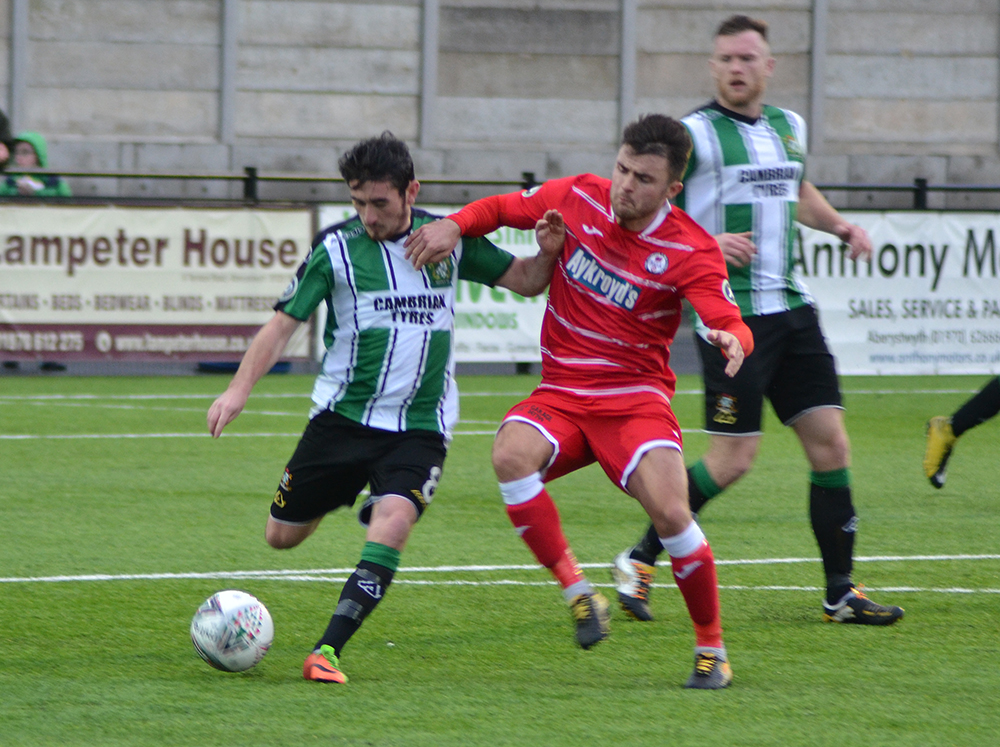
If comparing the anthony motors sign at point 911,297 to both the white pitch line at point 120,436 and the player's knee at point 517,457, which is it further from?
the player's knee at point 517,457

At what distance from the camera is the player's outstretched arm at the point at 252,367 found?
A: 14.3ft

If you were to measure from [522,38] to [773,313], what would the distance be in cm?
1555

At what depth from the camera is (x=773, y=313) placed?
5.36m

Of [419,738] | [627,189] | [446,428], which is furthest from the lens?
[446,428]

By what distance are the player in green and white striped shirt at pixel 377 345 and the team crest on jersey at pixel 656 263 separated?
31 centimetres

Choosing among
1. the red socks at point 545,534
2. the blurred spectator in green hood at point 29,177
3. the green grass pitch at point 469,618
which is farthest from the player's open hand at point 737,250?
the blurred spectator in green hood at point 29,177

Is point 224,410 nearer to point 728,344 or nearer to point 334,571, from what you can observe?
point 728,344

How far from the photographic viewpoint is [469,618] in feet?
17.2

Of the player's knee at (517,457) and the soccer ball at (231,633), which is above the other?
the player's knee at (517,457)

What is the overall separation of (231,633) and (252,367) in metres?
0.79

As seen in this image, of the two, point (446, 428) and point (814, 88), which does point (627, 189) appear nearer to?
point (446, 428)

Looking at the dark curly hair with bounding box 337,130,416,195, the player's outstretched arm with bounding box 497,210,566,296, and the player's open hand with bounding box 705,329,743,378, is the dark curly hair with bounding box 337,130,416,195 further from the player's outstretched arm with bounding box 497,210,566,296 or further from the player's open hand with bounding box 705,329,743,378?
the player's open hand with bounding box 705,329,743,378

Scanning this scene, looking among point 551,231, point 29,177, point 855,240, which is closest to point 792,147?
point 855,240

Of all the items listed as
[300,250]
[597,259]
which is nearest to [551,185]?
[597,259]
